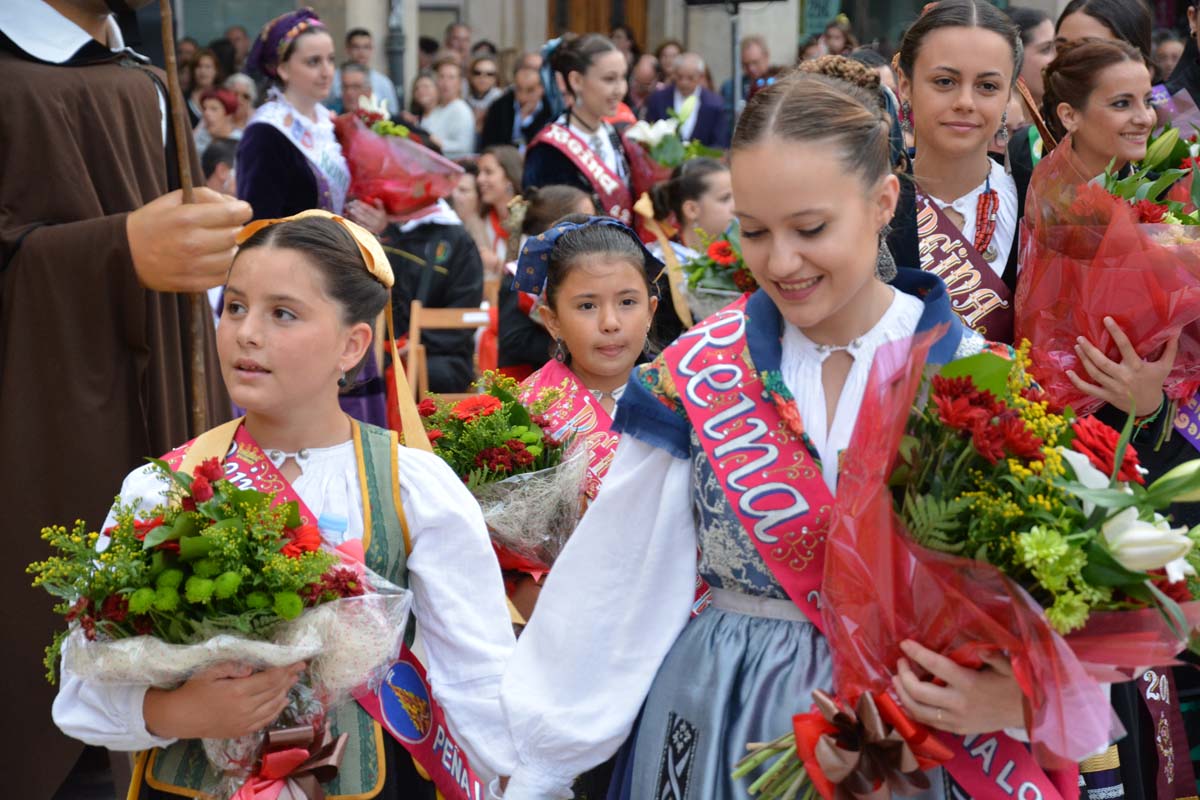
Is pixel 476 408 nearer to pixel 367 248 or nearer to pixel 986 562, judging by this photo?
pixel 367 248

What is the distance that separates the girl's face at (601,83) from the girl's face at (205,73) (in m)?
7.95

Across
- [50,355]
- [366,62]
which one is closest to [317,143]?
[50,355]

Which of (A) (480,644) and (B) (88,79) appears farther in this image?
(B) (88,79)

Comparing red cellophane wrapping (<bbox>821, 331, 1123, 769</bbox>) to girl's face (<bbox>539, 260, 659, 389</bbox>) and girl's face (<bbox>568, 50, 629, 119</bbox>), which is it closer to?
girl's face (<bbox>539, 260, 659, 389</bbox>)

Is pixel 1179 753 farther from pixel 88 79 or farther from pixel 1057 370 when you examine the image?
pixel 88 79

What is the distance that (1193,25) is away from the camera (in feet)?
16.2

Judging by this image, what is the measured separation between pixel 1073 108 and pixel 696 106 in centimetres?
956

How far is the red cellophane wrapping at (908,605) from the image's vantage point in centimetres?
Result: 205

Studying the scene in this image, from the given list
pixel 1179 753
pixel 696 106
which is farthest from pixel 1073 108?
pixel 696 106

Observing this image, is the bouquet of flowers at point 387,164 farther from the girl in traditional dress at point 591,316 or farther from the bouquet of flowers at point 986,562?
the bouquet of flowers at point 986,562

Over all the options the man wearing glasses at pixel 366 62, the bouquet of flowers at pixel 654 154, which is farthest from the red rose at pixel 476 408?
the man wearing glasses at pixel 366 62

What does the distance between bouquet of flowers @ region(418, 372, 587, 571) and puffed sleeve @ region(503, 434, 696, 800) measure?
3.30 feet

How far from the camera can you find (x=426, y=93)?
1466cm

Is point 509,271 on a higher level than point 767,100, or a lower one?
lower
